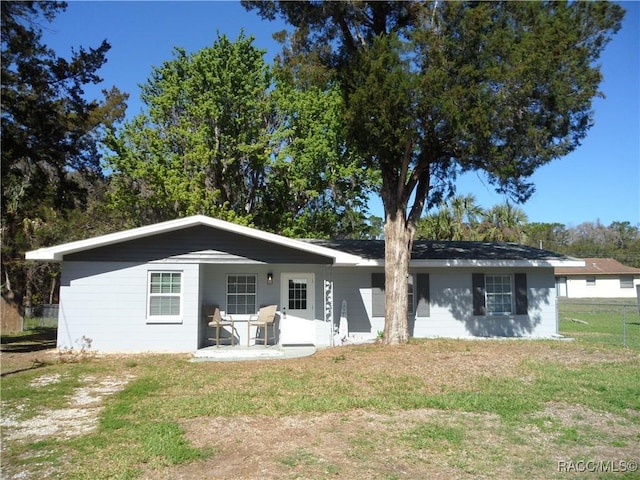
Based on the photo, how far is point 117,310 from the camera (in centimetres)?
1338

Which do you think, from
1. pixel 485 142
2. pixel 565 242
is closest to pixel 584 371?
pixel 485 142

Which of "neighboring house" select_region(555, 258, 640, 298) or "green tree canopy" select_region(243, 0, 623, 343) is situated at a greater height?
"green tree canopy" select_region(243, 0, 623, 343)

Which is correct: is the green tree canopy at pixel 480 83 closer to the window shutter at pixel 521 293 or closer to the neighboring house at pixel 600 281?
the window shutter at pixel 521 293

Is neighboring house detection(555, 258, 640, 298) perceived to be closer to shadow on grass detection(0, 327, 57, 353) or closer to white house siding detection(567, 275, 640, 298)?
white house siding detection(567, 275, 640, 298)

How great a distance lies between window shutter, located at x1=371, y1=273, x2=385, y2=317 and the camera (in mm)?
15586

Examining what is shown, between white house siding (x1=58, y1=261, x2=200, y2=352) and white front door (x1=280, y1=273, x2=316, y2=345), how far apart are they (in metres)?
2.59

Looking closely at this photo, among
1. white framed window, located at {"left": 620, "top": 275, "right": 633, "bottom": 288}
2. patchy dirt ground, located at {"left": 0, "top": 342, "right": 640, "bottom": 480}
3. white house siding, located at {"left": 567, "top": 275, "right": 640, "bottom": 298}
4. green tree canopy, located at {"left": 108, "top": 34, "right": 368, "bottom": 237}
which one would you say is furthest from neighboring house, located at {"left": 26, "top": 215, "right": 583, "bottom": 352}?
white framed window, located at {"left": 620, "top": 275, "right": 633, "bottom": 288}

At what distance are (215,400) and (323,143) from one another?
17547mm

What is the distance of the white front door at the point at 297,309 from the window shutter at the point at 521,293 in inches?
257

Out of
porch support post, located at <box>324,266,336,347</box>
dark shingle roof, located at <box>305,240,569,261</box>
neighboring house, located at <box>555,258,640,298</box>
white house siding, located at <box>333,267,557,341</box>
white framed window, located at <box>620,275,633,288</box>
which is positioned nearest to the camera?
porch support post, located at <box>324,266,336,347</box>

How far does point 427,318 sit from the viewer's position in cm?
1591

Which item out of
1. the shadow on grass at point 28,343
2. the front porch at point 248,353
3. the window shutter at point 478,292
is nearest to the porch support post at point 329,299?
the front porch at point 248,353

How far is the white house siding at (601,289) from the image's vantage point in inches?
1699

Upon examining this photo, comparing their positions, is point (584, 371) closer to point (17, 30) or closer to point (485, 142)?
point (485, 142)
